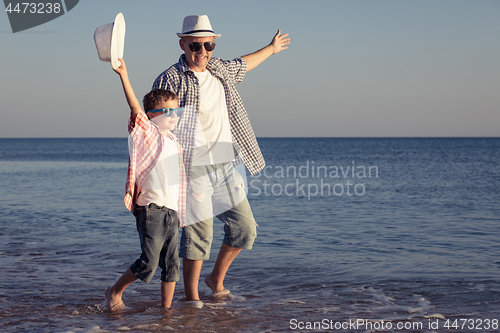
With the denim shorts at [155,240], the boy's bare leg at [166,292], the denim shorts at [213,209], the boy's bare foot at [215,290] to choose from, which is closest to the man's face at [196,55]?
the denim shorts at [213,209]

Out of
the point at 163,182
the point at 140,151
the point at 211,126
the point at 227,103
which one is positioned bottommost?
the point at 163,182

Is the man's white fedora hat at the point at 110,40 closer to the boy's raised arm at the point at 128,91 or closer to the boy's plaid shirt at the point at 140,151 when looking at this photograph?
the boy's raised arm at the point at 128,91

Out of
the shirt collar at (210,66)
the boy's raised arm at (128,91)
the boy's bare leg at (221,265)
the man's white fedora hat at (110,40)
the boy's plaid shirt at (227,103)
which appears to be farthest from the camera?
the boy's bare leg at (221,265)

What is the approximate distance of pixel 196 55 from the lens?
11.1 ft

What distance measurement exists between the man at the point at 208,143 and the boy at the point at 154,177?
0.16 meters

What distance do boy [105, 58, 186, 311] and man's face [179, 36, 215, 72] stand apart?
39 centimetres

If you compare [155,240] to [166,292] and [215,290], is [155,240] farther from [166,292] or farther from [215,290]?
[215,290]

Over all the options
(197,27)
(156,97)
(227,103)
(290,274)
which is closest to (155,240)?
(156,97)

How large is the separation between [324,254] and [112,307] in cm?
291

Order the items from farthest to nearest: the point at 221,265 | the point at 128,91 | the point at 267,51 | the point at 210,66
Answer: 1. the point at 267,51
2. the point at 221,265
3. the point at 210,66
4. the point at 128,91

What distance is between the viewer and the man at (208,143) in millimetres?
3332

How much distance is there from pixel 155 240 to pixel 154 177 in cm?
44

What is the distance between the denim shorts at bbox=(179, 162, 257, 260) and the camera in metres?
3.43

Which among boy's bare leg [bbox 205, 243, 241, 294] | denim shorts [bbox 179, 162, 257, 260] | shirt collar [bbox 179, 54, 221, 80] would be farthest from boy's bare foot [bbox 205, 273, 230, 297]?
shirt collar [bbox 179, 54, 221, 80]
